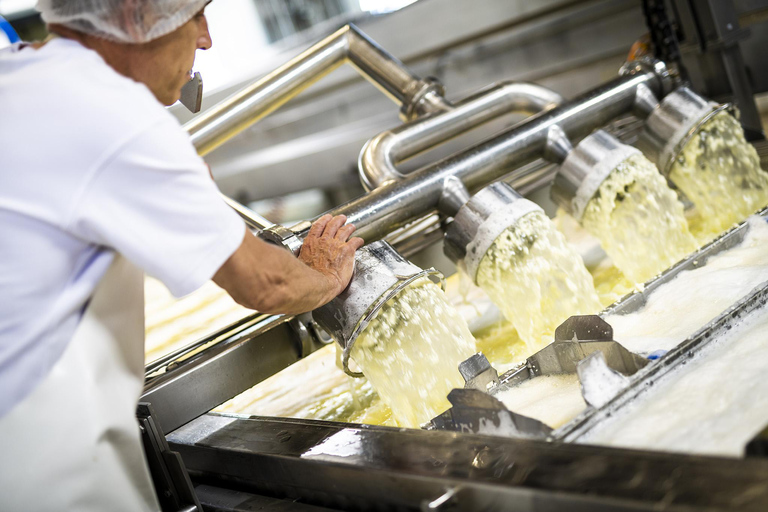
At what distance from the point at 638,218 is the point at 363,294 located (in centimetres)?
76

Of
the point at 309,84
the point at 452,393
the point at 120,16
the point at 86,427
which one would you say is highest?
the point at 120,16

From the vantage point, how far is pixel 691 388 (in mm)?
906

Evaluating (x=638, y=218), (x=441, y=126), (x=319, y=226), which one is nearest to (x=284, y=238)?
(x=319, y=226)

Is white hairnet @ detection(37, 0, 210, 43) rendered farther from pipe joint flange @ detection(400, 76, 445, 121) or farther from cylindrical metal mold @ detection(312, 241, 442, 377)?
pipe joint flange @ detection(400, 76, 445, 121)

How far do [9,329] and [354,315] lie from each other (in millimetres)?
549

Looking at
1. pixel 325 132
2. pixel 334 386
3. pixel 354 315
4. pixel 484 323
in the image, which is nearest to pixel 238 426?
pixel 354 315

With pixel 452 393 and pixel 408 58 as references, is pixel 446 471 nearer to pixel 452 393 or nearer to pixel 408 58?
pixel 452 393

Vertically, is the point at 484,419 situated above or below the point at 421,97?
below

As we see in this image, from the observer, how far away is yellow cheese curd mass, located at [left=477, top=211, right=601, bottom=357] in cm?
147

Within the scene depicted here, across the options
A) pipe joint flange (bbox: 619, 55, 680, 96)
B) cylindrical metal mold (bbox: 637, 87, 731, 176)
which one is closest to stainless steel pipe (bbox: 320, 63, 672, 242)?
pipe joint flange (bbox: 619, 55, 680, 96)

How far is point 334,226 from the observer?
1348 mm

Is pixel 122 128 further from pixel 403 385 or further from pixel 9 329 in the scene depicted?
pixel 403 385

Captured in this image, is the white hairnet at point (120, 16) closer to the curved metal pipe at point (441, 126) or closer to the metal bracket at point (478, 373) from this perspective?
the metal bracket at point (478, 373)

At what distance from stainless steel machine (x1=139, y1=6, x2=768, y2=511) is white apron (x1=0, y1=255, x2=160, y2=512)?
0.44ft
